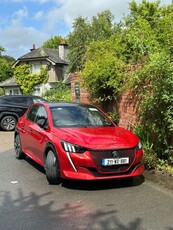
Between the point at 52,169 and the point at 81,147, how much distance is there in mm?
779

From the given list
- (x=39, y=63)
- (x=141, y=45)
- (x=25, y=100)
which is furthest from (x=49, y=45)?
(x=141, y=45)

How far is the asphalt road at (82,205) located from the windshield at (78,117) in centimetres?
121

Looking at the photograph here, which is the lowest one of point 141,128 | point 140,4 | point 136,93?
A: point 141,128

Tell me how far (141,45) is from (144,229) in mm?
7982

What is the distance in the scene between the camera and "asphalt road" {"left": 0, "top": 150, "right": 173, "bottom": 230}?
469cm

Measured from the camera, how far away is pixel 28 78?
157ft

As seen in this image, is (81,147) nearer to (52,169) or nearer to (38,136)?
(52,169)

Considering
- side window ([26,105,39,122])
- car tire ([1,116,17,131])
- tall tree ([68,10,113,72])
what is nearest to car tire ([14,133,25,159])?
side window ([26,105,39,122])

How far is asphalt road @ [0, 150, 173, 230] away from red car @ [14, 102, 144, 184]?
0.31m

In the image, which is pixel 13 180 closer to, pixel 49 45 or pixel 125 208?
pixel 125 208

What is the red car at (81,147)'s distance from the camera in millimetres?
6102

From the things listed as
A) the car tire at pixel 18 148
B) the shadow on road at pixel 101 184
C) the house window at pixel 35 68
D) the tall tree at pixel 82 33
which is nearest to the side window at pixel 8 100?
the car tire at pixel 18 148

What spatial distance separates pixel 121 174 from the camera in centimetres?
627

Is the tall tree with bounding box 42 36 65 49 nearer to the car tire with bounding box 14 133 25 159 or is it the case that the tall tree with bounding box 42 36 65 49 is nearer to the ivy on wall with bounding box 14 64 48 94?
the ivy on wall with bounding box 14 64 48 94
